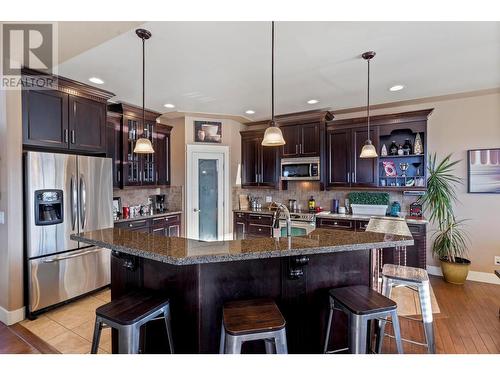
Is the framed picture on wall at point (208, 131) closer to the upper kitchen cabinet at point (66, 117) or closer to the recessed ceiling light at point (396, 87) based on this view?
the upper kitchen cabinet at point (66, 117)

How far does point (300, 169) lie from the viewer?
4.86 metres

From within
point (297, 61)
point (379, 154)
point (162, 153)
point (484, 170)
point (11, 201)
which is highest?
→ point (297, 61)

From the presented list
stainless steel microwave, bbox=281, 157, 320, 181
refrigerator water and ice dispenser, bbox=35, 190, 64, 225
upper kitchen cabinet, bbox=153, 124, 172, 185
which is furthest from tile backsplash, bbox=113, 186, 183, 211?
stainless steel microwave, bbox=281, 157, 320, 181

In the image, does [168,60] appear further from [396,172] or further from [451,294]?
[451,294]

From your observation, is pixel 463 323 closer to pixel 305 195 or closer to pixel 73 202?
pixel 305 195

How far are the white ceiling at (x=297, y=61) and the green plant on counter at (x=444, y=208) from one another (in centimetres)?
114

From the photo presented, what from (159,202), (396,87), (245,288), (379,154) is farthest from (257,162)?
(245,288)

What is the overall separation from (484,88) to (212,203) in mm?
4600

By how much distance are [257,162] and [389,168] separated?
7.68 ft

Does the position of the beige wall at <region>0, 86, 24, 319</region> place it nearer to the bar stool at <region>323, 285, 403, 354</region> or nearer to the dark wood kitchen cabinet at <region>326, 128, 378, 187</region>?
the bar stool at <region>323, 285, 403, 354</region>

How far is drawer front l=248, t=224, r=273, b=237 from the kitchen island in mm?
2967

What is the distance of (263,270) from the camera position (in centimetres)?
178

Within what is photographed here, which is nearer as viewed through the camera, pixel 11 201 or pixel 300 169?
pixel 11 201

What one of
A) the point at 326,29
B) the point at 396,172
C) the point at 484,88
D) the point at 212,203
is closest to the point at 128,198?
the point at 212,203
